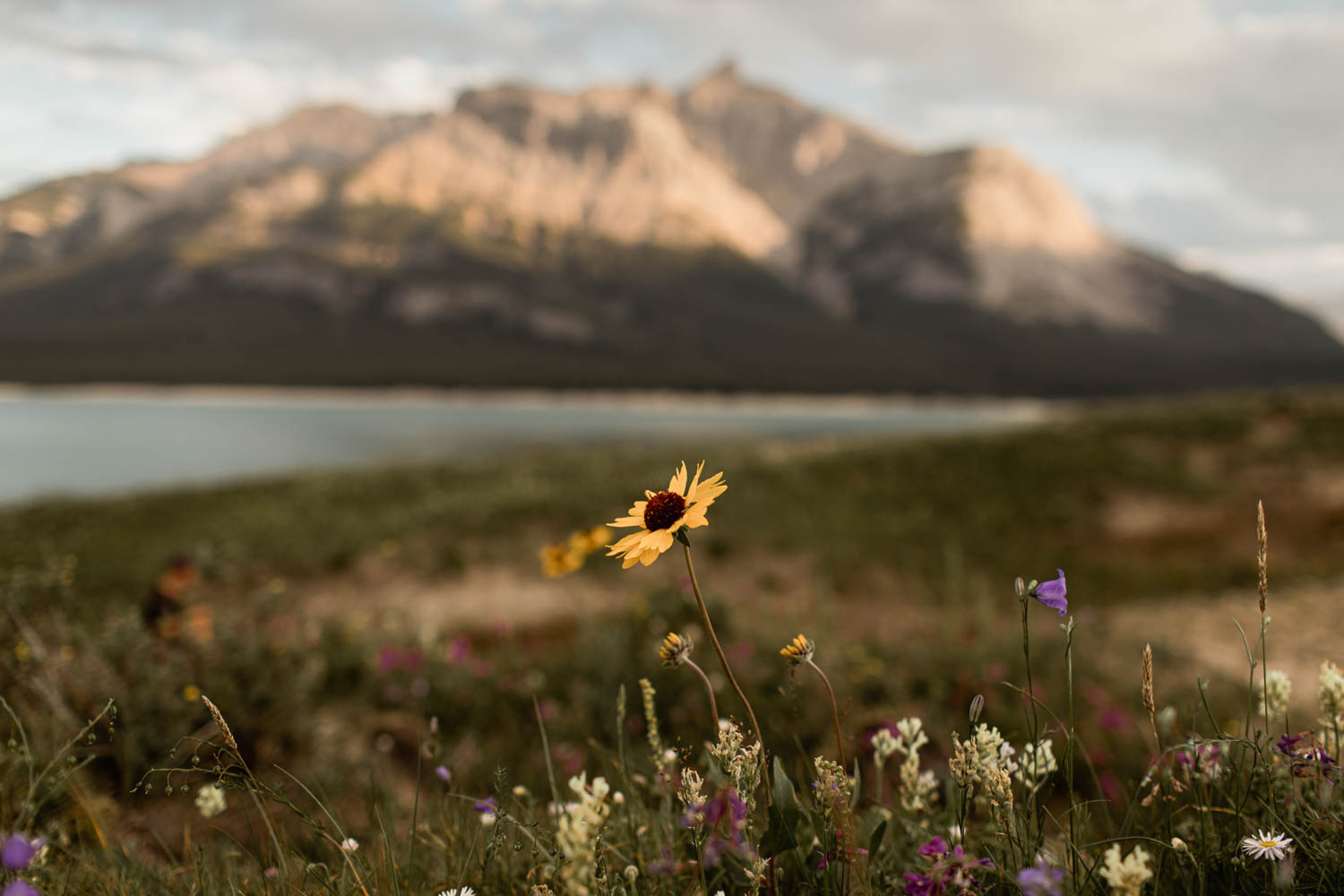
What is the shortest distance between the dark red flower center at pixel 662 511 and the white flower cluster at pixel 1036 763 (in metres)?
0.89

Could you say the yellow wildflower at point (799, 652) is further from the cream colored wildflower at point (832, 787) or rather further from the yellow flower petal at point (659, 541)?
the yellow flower petal at point (659, 541)

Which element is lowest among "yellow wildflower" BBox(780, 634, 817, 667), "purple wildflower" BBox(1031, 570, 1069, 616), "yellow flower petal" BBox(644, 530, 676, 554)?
"yellow wildflower" BBox(780, 634, 817, 667)

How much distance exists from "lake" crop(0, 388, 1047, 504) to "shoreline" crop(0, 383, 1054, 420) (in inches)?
26.0

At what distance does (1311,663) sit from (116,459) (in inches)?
2465

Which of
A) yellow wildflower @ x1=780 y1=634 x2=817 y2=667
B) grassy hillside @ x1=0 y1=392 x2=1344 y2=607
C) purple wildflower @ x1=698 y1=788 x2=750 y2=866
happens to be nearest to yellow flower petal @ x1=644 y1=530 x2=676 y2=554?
yellow wildflower @ x1=780 y1=634 x2=817 y2=667

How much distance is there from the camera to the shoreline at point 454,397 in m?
149

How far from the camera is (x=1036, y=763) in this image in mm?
1520

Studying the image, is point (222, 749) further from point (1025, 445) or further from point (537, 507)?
point (1025, 445)

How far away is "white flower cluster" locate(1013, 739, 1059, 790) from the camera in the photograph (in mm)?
1466

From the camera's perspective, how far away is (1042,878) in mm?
1071

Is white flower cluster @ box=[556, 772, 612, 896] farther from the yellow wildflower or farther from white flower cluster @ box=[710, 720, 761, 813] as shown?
the yellow wildflower

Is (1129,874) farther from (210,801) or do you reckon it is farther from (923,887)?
(210,801)

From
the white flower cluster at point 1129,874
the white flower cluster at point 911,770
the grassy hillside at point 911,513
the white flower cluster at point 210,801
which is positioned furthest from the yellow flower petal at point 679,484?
the grassy hillside at point 911,513

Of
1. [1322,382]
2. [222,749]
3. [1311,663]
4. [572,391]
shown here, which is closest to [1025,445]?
[1311,663]
